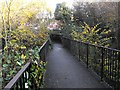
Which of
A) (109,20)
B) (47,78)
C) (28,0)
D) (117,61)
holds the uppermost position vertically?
(28,0)

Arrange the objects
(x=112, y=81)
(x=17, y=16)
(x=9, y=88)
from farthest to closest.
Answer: (x=17, y=16) → (x=112, y=81) → (x=9, y=88)

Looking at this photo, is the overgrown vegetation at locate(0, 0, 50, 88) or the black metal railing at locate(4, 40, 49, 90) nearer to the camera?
the black metal railing at locate(4, 40, 49, 90)

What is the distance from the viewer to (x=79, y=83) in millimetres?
4938

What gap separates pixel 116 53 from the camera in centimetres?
417

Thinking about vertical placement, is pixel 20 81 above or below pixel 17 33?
below

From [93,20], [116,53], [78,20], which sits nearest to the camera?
Answer: [116,53]

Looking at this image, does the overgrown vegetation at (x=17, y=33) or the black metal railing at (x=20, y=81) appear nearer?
the black metal railing at (x=20, y=81)

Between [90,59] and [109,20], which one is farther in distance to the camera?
[109,20]

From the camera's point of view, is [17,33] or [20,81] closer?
[20,81]

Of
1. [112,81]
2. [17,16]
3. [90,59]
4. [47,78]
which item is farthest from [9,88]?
[17,16]

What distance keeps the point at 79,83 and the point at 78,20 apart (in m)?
11.8

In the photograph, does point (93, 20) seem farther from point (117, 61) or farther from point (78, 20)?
point (117, 61)

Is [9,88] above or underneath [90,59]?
above

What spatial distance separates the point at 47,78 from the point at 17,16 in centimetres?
380
